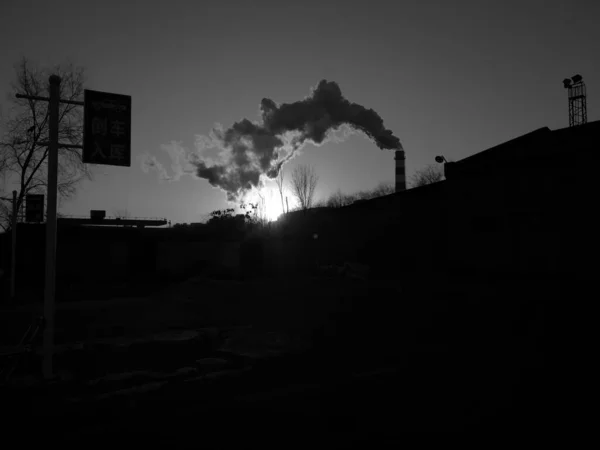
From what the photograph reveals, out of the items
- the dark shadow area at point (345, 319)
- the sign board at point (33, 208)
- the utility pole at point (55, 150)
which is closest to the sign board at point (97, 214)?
the dark shadow area at point (345, 319)

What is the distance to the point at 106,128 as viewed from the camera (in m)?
7.02

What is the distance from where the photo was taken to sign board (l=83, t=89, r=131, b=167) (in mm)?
6914

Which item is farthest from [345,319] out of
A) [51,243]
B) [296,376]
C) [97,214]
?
[97,214]

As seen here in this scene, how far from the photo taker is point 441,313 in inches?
533

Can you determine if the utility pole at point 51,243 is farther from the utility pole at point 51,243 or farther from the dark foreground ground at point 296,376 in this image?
the dark foreground ground at point 296,376

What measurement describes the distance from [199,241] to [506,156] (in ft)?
60.5

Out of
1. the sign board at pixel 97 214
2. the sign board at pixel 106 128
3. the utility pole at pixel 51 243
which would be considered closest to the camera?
the utility pole at pixel 51 243

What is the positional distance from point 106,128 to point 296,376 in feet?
16.3

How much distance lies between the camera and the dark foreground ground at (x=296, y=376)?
4.91m

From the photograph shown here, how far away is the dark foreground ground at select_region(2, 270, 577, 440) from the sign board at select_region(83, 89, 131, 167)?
11.3ft

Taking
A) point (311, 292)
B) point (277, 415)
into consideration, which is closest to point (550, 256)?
point (311, 292)

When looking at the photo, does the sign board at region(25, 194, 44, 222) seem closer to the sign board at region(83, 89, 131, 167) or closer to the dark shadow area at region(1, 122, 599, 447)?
the dark shadow area at region(1, 122, 599, 447)

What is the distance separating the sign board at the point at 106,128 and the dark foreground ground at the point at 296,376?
3.46 metres

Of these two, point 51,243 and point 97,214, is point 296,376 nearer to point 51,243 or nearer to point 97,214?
point 51,243
